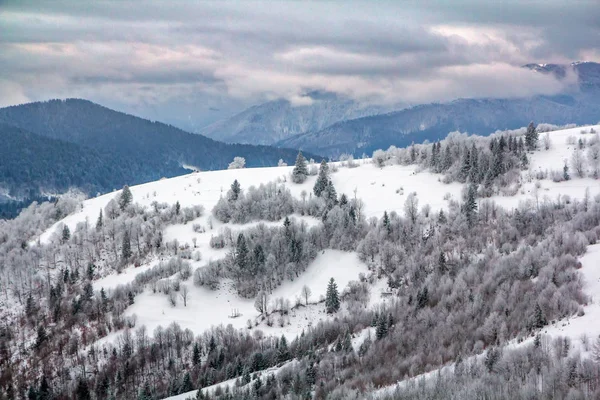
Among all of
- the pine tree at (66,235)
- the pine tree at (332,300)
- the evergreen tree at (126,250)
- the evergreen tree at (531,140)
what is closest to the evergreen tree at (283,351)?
the pine tree at (332,300)

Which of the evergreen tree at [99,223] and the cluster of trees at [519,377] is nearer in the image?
the cluster of trees at [519,377]

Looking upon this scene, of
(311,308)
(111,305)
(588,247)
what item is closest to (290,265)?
(311,308)

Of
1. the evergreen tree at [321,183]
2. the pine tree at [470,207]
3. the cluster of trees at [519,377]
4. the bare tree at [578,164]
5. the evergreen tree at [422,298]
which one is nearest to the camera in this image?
the cluster of trees at [519,377]

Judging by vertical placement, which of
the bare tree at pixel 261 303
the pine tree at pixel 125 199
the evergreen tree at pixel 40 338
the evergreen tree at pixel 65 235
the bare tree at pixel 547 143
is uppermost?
the bare tree at pixel 547 143

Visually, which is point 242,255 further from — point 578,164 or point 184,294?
point 578,164

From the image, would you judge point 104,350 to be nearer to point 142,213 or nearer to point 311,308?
point 311,308

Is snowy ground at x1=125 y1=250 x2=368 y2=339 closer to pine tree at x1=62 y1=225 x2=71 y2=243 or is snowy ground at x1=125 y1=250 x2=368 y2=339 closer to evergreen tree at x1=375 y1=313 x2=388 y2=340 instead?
evergreen tree at x1=375 y1=313 x2=388 y2=340

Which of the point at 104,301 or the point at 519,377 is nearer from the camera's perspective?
the point at 519,377

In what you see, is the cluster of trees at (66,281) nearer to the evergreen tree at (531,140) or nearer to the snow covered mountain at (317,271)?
the snow covered mountain at (317,271)

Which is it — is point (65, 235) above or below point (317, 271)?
above

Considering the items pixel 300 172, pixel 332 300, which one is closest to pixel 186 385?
pixel 332 300

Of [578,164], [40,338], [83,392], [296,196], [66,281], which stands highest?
[578,164]

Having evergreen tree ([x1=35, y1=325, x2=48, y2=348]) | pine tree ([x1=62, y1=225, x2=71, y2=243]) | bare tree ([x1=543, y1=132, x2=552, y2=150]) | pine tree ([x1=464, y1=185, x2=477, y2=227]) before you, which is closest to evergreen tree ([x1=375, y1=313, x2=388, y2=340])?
pine tree ([x1=464, y1=185, x2=477, y2=227])
